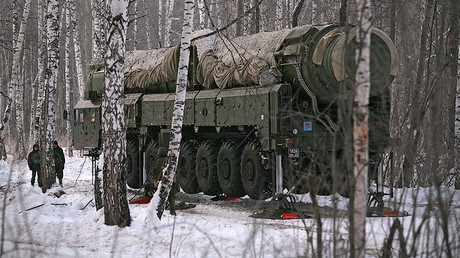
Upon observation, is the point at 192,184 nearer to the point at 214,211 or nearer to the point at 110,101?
the point at 214,211

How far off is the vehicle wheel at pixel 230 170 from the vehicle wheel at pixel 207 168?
1.39ft

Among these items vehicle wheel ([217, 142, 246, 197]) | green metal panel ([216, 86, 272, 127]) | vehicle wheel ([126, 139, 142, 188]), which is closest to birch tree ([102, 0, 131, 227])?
green metal panel ([216, 86, 272, 127])

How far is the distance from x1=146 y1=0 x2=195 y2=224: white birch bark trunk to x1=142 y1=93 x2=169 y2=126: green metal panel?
5.41 meters

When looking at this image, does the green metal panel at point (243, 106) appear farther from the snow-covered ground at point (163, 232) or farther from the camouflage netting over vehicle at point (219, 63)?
the snow-covered ground at point (163, 232)

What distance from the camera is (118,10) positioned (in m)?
11.3

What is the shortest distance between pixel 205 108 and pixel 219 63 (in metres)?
1.10

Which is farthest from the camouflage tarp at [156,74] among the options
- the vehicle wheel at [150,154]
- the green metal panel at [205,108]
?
the vehicle wheel at [150,154]

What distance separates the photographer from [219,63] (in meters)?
15.8

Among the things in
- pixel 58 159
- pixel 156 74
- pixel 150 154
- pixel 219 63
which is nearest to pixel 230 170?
pixel 219 63

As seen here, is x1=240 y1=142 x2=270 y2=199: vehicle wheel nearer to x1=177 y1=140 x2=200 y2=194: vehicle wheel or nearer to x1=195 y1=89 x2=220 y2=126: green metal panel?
x1=195 y1=89 x2=220 y2=126: green metal panel

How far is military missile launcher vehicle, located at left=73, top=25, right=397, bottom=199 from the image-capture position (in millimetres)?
13406

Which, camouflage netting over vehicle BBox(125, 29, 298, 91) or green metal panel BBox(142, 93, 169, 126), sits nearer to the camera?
camouflage netting over vehicle BBox(125, 29, 298, 91)

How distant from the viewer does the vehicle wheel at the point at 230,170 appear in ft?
51.0

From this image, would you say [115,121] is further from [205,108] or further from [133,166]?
[133,166]
